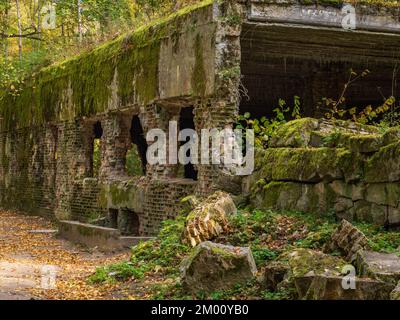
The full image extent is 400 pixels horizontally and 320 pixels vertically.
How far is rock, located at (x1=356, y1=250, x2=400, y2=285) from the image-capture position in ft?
21.2

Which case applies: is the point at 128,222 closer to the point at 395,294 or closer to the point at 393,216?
the point at 393,216

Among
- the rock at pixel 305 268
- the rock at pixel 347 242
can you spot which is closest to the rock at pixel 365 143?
the rock at pixel 347 242

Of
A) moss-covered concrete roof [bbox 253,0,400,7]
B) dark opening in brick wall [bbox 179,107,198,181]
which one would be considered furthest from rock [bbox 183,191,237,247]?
dark opening in brick wall [bbox 179,107,198,181]

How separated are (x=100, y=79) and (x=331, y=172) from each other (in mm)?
8858

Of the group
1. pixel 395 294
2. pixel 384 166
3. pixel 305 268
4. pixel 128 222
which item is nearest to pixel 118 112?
pixel 128 222

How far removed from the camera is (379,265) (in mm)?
6715

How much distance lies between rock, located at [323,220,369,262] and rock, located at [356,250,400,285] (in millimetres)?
209

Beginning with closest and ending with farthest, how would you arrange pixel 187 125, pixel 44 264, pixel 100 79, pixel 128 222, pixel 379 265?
pixel 379 265, pixel 44 264, pixel 128 222, pixel 100 79, pixel 187 125

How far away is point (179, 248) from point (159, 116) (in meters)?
4.87

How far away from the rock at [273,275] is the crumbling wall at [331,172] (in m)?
1.66

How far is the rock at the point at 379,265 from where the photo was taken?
6453mm

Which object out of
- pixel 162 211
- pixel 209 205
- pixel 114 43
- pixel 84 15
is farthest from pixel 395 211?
pixel 84 15

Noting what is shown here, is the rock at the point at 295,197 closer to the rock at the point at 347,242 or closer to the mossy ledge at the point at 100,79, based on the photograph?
the rock at the point at 347,242

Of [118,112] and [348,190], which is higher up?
[118,112]
